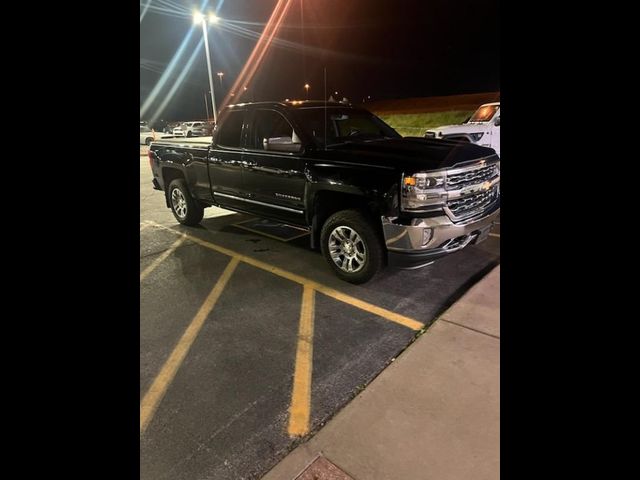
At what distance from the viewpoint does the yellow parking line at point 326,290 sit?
346 cm

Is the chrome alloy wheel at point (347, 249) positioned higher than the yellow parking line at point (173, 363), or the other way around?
the chrome alloy wheel at point (347, 249)

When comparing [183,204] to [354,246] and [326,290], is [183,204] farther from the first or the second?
[354,246]

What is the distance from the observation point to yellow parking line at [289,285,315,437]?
2.37m

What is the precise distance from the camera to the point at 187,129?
6.59m

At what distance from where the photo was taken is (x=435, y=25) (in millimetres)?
2316

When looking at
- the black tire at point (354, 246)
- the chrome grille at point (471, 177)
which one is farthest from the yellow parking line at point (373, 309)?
the chrome grille at point (471, 177)

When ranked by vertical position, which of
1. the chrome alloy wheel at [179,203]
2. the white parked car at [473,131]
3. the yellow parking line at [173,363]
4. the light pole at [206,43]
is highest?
the light pole at [206,43]

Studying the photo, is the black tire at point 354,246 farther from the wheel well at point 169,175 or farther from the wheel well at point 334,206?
the wheel well at point 169,175

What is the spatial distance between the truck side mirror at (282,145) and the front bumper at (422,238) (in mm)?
1335
